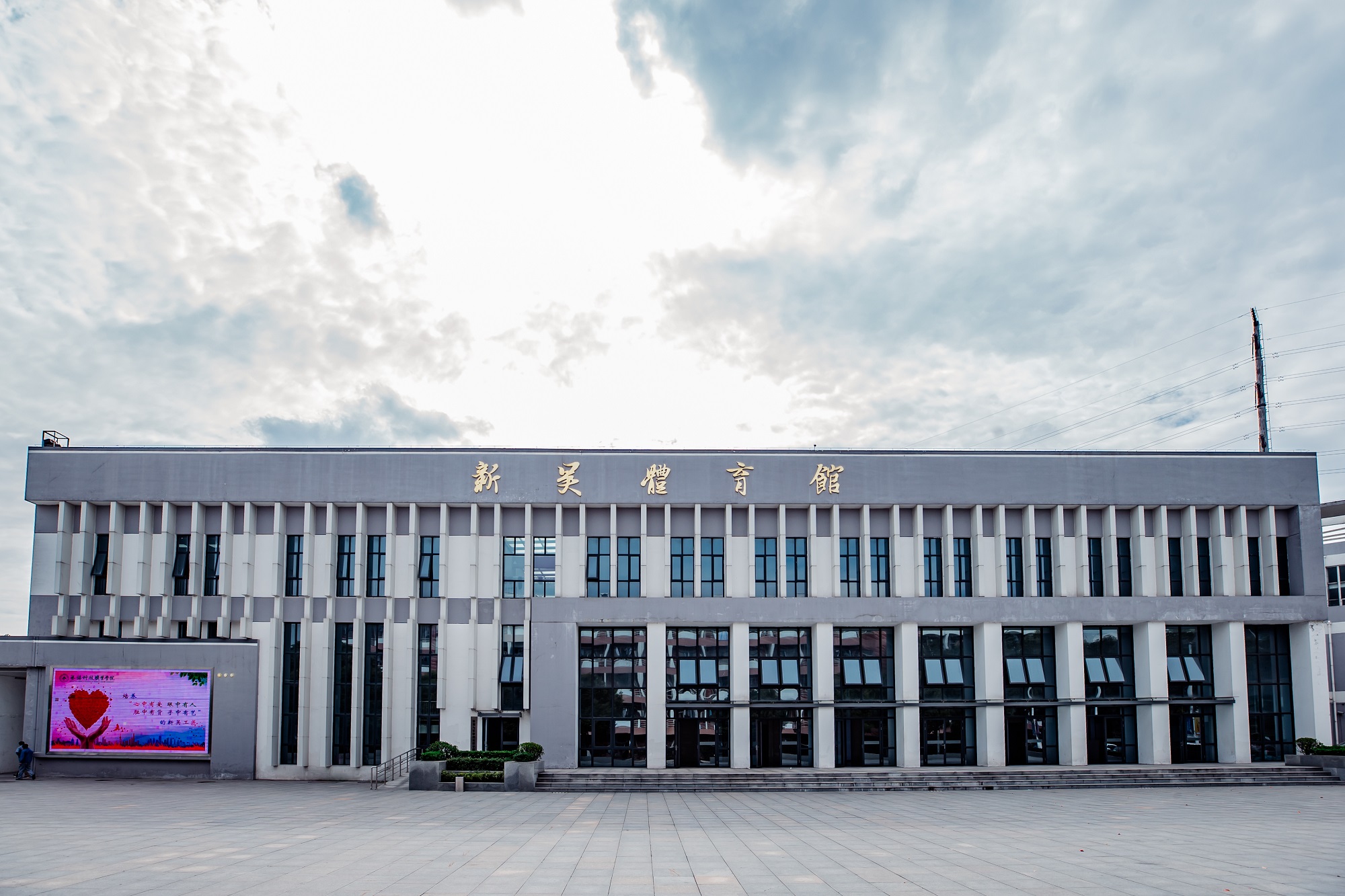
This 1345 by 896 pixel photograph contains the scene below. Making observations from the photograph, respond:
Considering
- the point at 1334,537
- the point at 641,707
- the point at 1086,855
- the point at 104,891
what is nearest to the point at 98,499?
the point at 641,707

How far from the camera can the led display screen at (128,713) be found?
29.5 metres

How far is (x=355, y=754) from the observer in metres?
31.3

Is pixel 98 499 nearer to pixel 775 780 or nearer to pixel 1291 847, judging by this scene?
pixel 775 780

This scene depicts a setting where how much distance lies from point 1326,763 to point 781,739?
18.8m

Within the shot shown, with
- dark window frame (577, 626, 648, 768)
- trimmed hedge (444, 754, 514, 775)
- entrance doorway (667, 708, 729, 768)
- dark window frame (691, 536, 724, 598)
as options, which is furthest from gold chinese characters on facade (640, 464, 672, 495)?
trimmed hedge (444, 754, 514, 775)

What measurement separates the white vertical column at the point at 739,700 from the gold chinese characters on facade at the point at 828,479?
6.09 meters

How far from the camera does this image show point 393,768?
1199 inches

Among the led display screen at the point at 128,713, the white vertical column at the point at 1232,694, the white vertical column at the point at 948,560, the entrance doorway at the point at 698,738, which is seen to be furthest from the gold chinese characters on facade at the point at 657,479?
the white vertical column at the point at 1232,694

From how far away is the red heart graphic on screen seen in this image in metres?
29.5

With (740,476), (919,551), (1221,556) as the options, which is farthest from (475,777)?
(1221,556)

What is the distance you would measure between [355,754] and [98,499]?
45.2ft

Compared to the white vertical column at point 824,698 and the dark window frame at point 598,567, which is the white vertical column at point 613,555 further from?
the white vertical column at point 824,698

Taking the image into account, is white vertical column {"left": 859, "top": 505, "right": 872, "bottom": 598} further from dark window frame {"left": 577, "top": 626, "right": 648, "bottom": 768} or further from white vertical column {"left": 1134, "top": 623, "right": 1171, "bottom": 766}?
white vertical column {"left": 1134, "top": 623, "right": 1171, "bottom": 766}

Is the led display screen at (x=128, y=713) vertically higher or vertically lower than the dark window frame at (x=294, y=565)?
lower
